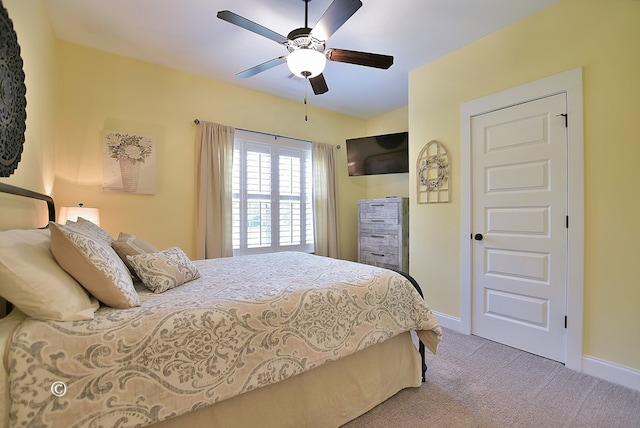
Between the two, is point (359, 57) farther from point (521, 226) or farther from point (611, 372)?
point (611, 372)

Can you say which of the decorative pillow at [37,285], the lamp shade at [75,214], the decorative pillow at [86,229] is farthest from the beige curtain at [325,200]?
the decorative pillow at [37,285]

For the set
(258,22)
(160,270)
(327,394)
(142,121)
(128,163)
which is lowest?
(327,394)

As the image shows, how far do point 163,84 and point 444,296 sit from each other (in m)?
3.89

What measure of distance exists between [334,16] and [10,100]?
1.84 meters

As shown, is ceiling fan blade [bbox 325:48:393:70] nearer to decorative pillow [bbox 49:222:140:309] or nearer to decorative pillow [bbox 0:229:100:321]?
decorative pillow [bbox 49:222:140:309]

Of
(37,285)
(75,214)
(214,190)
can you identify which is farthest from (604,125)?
(75,214)

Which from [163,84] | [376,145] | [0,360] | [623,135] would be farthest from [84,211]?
[623,135]

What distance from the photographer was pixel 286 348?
1.31 m

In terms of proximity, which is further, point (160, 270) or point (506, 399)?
point (506, 399)

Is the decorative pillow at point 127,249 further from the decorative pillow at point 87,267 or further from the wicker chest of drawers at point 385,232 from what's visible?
the wicker chest of drawers at point 385,232

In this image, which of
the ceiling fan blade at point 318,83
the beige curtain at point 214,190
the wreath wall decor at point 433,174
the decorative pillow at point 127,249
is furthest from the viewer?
the beige curtain at point 214,190

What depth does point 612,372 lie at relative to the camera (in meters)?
1.97

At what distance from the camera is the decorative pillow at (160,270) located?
1469mm

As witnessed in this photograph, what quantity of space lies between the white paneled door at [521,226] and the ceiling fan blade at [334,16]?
1.72 metres
